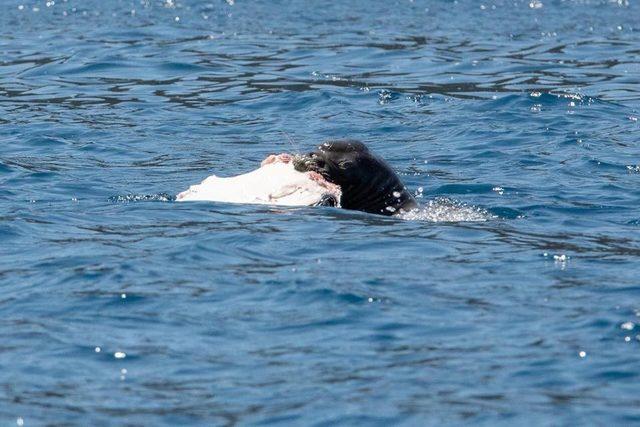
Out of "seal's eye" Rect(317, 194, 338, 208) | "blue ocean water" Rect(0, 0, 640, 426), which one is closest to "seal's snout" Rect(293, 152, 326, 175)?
"seal's eye" Rect(317, 194, 338, 208)

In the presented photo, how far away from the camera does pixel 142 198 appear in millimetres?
9984

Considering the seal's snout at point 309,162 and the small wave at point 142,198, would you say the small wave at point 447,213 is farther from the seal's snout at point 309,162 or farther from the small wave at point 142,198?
the small wave at point 142,198

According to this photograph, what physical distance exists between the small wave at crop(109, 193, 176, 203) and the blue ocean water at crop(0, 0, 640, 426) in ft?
0.13

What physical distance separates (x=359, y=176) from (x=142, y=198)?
1808mm

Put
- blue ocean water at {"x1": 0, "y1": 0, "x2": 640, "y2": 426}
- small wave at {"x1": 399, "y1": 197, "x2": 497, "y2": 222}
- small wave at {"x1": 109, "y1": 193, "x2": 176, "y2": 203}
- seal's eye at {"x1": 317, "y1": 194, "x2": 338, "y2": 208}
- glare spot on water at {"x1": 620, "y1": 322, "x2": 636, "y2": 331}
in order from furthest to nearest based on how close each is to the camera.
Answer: small wave at {"x1": 109, "y1": 193, "x2": 176, "y2": 203}, small wave at {"x1": 399, "y1": 197, "x2": 497, "y2": 222}, seal's eye at {"x1": 317, "y1": 194, "x2": 338, "y2": 208}, glare spot on water at {"x1": 620, "y1": 322, "x2": 636, "y2": 331}, blue ocean water at {"x1": 0, "y1": 0, "x2": 640, "y2": 426}

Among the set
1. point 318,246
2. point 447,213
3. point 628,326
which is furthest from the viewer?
point 447,213

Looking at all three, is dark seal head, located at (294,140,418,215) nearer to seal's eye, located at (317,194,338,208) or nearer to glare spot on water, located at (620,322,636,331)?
seal's eye, located at (317,194,338,208)

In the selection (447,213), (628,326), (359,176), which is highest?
(359,176)

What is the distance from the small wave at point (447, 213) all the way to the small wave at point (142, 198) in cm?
188

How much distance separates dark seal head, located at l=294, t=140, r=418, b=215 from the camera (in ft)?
30.6

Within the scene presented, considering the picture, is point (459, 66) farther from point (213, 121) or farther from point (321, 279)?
point (321, 279)

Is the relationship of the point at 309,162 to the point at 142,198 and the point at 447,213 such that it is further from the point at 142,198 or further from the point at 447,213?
the point at 142,198

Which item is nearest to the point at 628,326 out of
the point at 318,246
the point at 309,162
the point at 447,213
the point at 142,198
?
the point at 318,246

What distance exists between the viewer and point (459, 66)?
56.7 ft
